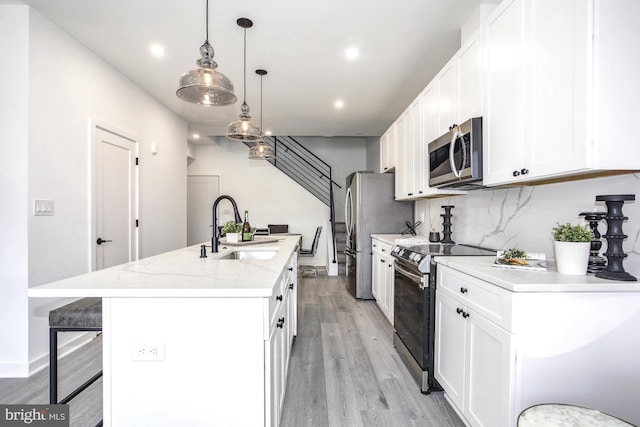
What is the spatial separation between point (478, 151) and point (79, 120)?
3497 mm

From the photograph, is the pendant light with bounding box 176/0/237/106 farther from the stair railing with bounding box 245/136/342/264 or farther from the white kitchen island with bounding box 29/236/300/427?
the stair railing with bounding box 245/136/342/264

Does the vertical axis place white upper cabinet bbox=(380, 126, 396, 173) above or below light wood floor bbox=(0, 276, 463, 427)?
above

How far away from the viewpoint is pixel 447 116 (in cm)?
252

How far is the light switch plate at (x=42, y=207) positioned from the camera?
2.50 metres

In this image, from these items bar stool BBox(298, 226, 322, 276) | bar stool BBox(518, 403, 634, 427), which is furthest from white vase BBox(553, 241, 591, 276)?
bar stool BBox(298, 226, 322, 276)

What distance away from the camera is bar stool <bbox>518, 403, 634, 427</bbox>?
1.05 metres

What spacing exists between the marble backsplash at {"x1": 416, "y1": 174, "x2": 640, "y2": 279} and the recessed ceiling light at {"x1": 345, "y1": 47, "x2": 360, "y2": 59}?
1759 millimetres

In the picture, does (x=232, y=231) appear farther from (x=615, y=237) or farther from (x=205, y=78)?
(x=615, y=237)

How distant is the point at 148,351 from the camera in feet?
4.33

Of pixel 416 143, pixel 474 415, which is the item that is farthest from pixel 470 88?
pixel 474 415

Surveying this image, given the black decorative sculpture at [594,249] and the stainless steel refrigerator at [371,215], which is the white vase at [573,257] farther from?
the stainless steel refrigerator at [371,215]

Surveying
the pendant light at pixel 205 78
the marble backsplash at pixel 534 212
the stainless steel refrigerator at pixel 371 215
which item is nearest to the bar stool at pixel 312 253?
the stainless steel refrigerator at pixel 371 215

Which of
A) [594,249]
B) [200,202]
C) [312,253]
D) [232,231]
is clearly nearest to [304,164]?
[312,253]

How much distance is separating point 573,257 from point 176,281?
1.80 metres
